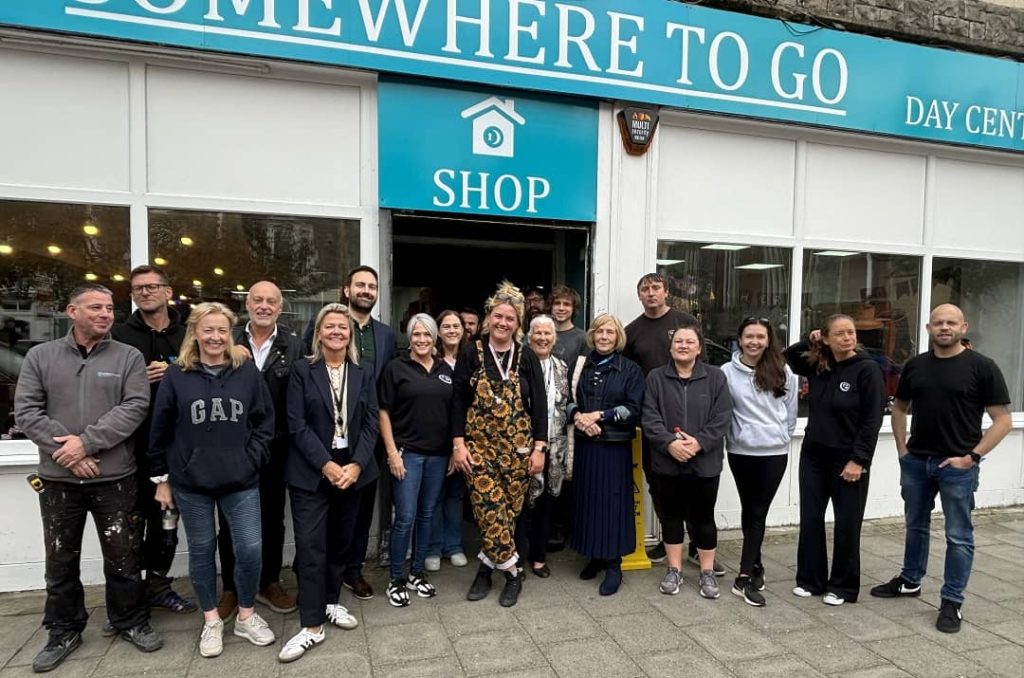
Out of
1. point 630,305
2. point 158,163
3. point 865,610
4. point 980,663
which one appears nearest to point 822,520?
point 865,610

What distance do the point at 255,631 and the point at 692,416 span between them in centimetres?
270

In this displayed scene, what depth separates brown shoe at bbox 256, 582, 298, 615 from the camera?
3506 millimetres

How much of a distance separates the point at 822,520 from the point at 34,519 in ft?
16.2

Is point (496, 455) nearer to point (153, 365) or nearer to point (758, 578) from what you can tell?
point (758, 578)

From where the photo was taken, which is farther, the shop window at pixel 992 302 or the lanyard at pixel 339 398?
the shop window at pixel 992 302

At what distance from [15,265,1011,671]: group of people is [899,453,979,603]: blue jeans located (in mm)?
13

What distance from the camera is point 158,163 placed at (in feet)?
12.9

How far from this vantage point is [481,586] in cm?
367

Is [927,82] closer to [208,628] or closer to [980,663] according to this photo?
[980,663]

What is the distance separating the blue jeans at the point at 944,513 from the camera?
344 cm

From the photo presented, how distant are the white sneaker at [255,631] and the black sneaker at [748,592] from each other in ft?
8.97

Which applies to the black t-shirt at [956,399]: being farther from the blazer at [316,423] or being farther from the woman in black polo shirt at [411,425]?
the blazer at [316,423]

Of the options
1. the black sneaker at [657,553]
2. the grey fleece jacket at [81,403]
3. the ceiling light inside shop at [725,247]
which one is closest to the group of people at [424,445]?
the grey fleece jacket at [81,403]

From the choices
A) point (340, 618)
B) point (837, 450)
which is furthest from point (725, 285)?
point (340, 618)
